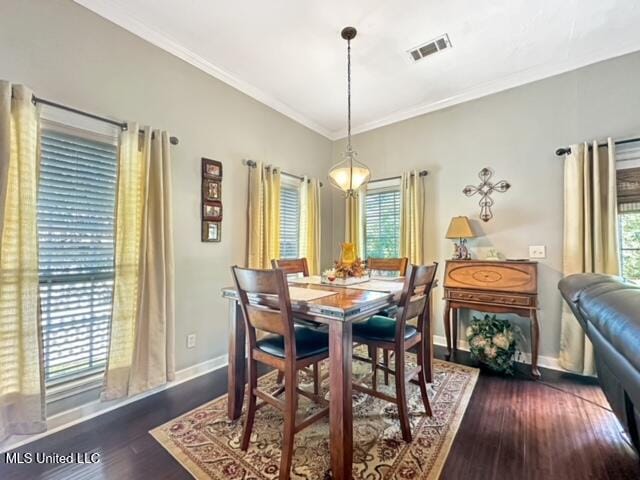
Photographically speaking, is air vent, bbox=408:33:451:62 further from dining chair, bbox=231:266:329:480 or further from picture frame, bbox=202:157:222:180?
dining chair, bbox=231:266:329:480

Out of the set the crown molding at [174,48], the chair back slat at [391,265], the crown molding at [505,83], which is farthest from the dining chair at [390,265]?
the crown molding at [174,48]

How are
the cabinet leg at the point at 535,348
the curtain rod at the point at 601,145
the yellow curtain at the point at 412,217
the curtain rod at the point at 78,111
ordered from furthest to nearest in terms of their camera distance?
the yellow curtain at the point at 412,217 < the cabinet leg at the point at 535,348 < the curtain rod at the point at 601,145 < the curtain rod at the point at 78,111

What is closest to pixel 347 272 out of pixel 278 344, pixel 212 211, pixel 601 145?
pixel 278 344

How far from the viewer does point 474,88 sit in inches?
126

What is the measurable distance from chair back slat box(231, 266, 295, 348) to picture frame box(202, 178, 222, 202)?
1.43 m

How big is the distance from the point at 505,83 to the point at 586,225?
5.32ft

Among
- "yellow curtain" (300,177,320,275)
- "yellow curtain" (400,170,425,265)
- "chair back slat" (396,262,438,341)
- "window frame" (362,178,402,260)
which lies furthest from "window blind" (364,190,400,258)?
"chair back slat" (396,262,438,341)

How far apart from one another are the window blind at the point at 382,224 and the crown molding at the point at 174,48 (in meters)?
1.49

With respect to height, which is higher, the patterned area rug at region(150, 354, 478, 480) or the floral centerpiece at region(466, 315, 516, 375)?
the floral centerpiece at region(466, 315, 516, 375)

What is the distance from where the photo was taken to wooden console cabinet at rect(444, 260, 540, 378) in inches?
102

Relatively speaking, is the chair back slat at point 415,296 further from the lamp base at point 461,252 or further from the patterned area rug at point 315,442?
the lamp base at point 461,252

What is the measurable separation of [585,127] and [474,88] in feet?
3.57

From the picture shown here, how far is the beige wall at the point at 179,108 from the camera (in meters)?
1.85

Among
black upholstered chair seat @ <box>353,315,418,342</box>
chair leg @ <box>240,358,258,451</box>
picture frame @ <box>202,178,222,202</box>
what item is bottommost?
chair leg @ <box>240,358,258,451</box>
